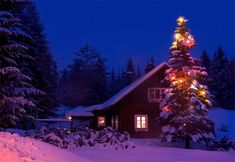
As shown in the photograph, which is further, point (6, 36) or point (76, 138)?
point (76, 138)

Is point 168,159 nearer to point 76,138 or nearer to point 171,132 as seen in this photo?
point 76,138

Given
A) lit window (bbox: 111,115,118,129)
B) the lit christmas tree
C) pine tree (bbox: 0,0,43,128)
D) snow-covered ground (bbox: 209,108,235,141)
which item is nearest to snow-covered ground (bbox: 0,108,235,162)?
pine tree (bbox: 0,0,43,128)

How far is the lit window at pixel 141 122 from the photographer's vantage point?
41094mm

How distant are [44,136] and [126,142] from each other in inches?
190

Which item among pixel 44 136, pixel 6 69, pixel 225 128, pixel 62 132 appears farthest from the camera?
pixel 225 128

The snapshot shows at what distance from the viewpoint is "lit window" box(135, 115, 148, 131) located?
135 feet

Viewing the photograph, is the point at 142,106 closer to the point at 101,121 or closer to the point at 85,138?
the point at 101,121

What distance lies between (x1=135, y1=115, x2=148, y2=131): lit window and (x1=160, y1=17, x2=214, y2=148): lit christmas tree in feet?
27.8

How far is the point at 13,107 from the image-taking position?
1989 centimetres

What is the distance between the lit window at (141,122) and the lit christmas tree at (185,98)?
8466 millimetres

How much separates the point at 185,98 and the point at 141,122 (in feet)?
33.0

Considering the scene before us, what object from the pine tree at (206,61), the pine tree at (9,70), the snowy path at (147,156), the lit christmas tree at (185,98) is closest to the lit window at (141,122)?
the lit christmas tree at (185,98)

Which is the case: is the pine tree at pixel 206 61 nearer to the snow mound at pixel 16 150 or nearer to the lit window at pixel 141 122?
the lit window at pixel 141 122

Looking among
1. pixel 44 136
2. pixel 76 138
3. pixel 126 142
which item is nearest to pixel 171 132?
pixel 126 142
